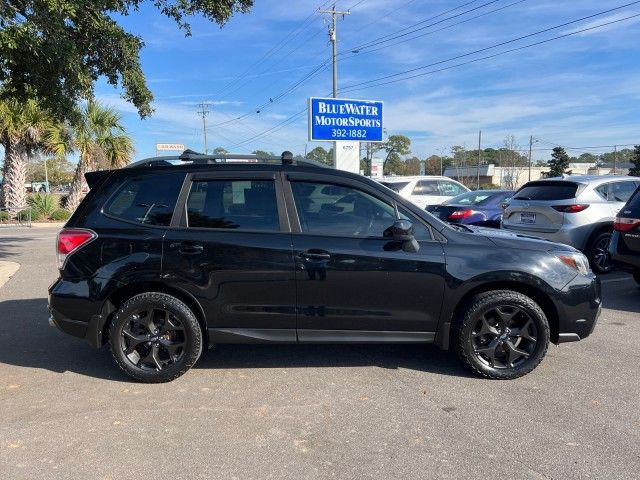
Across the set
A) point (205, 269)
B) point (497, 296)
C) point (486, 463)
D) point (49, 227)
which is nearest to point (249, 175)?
point (205, 269)

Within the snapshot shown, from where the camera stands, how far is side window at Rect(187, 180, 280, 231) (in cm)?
420

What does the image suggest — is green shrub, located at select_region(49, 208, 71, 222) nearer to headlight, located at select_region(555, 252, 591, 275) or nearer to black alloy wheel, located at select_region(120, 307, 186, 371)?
black alloy wheel, located at select_region(120, 307, 186, 371)

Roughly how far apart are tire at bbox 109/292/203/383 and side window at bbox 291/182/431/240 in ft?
4.01

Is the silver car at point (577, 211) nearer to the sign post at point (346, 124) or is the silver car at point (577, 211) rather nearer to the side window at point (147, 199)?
the side window at point (147, 199)

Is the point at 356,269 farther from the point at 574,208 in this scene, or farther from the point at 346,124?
the point at 346,124

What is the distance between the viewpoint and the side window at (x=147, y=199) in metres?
4.22

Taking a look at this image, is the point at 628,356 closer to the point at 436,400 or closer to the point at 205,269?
the point at 436,400

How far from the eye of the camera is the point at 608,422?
3.46 meters

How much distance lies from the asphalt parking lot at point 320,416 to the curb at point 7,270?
4.07m

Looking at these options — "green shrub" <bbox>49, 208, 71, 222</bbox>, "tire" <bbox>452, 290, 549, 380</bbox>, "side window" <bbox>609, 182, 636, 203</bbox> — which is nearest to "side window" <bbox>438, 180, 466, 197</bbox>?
"side window" <bbox>609, 182, 636, 203</bbox>

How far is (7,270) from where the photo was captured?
9164 millimetres

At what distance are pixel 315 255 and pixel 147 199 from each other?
1473 millimetres

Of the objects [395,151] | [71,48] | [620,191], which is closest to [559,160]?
[395,151]

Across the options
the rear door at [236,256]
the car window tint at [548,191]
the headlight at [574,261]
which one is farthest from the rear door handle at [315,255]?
the car window tint at [548,191]
